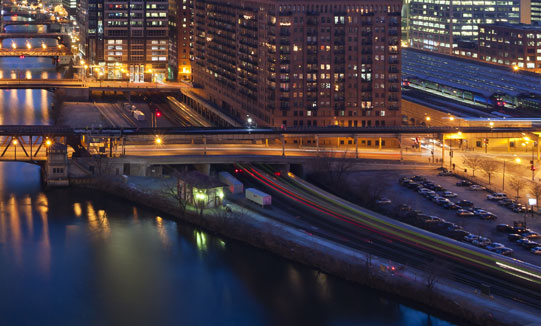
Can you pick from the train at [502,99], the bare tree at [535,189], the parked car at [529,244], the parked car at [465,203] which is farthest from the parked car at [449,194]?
the train at [502,99]

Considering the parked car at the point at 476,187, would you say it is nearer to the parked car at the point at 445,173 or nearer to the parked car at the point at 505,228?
the parked car at the point at 445,173

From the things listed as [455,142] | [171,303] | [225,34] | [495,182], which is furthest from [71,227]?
[225,34]

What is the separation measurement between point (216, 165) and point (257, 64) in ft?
66.2

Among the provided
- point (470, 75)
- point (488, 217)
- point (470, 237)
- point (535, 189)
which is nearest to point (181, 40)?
point (470, 75)

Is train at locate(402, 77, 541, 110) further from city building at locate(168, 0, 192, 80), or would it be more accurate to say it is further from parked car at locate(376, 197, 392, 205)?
parked car at locate(376, 197, 392, 205)

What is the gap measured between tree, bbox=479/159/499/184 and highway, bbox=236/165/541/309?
1136 cm

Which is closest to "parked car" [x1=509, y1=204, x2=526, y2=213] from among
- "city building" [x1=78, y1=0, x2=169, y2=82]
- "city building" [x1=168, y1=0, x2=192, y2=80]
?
"city building" [x1=168, y1=0, x2=192, y2=80]

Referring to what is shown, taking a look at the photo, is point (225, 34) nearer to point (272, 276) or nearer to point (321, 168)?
point (321, 168)

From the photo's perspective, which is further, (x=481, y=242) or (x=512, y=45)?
(x=512, y=45)

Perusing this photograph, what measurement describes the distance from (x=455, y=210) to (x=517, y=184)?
6.96 meters

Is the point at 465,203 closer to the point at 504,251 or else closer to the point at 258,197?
the point at 504,251

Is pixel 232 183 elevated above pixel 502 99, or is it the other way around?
→ pixel 502 99

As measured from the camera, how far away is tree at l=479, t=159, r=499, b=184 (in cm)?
6756

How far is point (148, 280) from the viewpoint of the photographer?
50.0 meters
